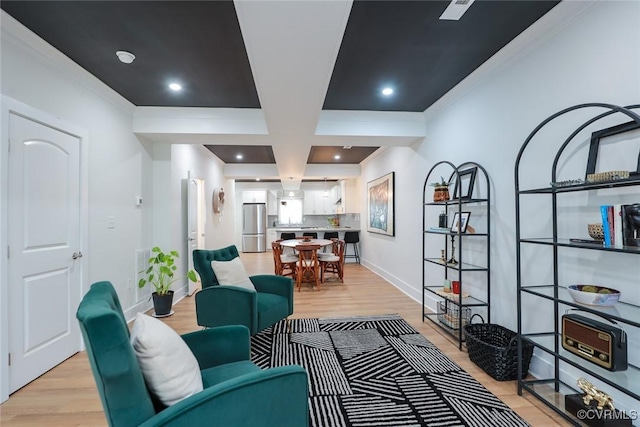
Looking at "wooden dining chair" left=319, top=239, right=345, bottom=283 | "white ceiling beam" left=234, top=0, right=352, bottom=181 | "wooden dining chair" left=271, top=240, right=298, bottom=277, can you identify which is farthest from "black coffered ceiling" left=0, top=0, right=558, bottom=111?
"wooden dining chair" left=319, top=239, right=345, bottom=283

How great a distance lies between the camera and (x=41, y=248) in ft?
8.04

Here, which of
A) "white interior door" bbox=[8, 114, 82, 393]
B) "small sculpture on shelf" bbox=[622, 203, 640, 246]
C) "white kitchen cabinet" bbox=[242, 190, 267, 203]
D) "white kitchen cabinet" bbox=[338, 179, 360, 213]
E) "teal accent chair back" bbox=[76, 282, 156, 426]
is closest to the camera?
"teal accent chair back" bbox=[76, 282, 156, 426]

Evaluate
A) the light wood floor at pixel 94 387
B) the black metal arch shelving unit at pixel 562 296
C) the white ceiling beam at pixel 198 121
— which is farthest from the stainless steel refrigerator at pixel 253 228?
the black metal arch shelving unit at pixel 562 296

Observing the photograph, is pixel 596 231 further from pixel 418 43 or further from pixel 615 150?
pixel 418 43

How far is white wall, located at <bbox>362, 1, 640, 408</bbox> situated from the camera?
1767 mm

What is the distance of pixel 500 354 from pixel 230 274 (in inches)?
95.3

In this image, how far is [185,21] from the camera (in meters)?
2.11

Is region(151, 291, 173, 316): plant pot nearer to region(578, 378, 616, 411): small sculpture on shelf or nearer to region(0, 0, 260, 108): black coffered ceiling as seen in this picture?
region(0, 0, 260, 108): black coffered ceiling

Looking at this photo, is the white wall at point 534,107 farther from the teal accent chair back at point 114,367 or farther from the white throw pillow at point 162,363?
the teal accent chair back at point 114,367

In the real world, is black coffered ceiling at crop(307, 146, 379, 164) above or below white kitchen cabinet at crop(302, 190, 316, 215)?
above

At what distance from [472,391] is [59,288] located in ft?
11.0

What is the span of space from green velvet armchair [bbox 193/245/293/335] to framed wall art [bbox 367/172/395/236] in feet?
9.40

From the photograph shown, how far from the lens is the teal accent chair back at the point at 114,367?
0.96 meters

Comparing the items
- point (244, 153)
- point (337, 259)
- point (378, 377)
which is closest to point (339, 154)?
point (244, 153)
